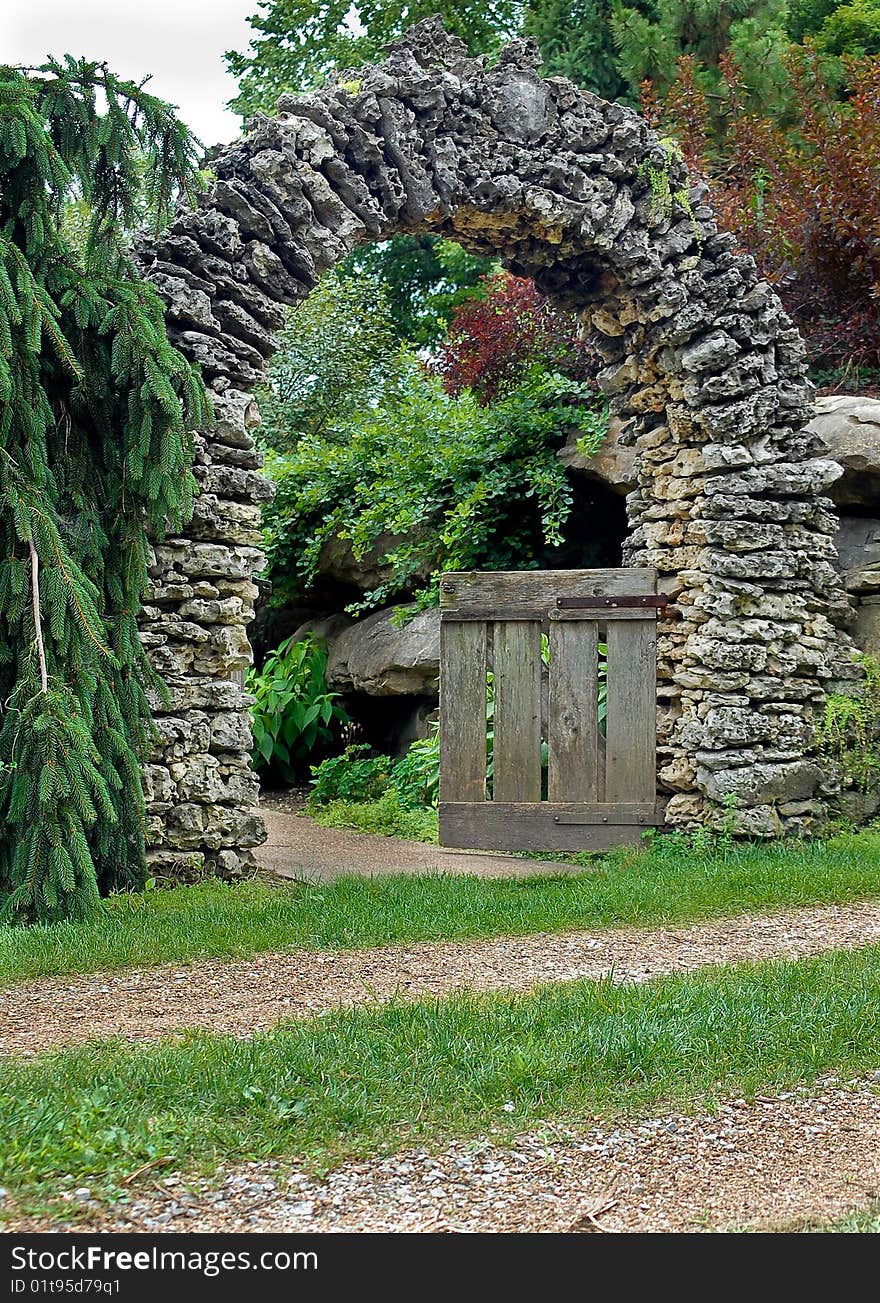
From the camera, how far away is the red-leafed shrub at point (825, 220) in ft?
28.5

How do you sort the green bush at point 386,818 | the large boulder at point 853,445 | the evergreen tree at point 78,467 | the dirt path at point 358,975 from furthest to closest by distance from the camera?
1. the green bush at point 386,818
2. the large boulder at point 853,445
3. the evergreen tree at point 78,467
4. the dirt path at point 358,975

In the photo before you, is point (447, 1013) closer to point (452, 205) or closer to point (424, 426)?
point (452, 205)

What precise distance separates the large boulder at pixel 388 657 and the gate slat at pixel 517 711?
2.17 m

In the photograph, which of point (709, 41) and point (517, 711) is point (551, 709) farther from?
point (709, 41)

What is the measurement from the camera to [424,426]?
9.73 m

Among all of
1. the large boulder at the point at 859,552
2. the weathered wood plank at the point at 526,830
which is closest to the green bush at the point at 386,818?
the weathered wood plank at the point at 526,830

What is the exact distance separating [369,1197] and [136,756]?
338 centimetres

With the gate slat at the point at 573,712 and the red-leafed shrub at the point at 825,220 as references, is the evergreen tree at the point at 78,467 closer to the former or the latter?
the gate slat at the point at 573,712

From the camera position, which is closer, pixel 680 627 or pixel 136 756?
pixel 136 756

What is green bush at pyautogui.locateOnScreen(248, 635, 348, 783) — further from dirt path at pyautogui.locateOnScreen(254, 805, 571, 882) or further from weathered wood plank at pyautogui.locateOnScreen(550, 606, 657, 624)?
weathered wood plank at pyautogui.locateOnScreen(550, 606, 657, 624)

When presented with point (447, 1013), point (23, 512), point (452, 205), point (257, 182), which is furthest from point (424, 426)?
point (447, 1013)

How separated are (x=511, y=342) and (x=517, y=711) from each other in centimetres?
407

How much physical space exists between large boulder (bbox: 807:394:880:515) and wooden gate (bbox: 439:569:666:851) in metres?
1.52

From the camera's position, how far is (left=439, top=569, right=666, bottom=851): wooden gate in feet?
24.2
